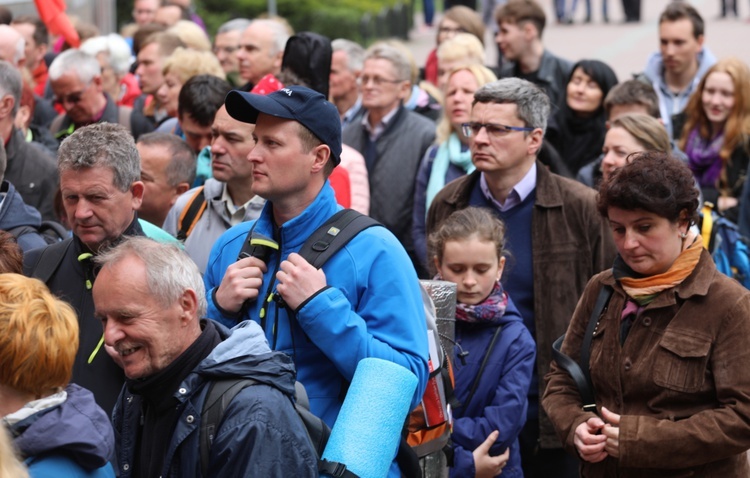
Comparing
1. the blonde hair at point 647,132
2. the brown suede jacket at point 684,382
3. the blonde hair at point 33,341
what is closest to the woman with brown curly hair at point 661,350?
the brown suede jacket at point 684,382

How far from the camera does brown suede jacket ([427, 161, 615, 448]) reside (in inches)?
242

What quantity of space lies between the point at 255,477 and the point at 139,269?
81 centimetres

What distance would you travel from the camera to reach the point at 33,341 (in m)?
3.42

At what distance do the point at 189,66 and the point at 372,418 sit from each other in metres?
5.78

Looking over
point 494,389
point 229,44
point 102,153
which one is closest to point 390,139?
point 494,389

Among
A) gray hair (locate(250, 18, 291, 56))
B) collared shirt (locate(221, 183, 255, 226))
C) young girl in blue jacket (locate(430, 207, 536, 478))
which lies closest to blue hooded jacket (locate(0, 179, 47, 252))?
collared shirt (locate(221, 183, 255, 226))

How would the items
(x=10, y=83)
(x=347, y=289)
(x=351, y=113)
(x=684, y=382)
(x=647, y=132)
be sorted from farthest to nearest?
(x=351, y=113) → (x=647, y=132) → (x=10, y=83) → (x=684, y=382) → (x=347, y=289)

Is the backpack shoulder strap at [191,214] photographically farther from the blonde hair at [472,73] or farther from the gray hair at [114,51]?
the gray hair at [114,51]

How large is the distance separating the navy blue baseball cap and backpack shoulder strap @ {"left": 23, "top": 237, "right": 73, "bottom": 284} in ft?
3.75

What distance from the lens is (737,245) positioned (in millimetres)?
7480

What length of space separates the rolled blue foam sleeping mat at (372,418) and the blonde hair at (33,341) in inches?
34.1

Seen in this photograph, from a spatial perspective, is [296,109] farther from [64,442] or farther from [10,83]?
[10,83]

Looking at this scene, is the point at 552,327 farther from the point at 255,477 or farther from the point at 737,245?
the point at 255,477

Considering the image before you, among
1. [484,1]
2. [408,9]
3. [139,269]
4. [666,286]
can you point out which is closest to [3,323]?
[139,269]
